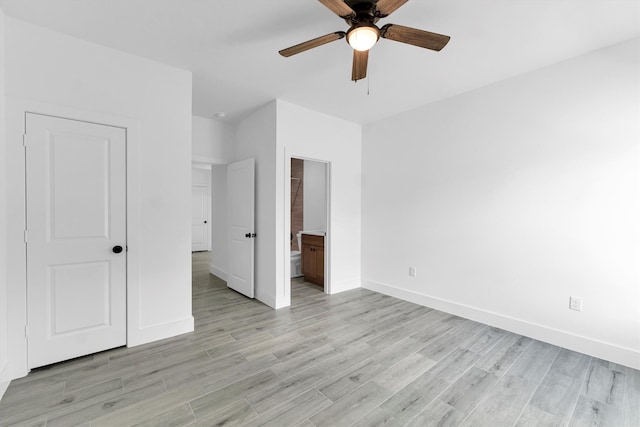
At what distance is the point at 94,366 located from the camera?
7.48 feet

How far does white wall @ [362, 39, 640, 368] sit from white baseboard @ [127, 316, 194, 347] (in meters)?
2.78

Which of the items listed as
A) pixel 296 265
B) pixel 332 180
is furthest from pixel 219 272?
pixel 332 180

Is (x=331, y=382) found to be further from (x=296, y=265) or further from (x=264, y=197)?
(x=296, y=265)

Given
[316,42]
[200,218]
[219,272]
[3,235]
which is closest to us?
[316,42]

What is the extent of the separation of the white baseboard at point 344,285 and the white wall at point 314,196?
1.32 meters

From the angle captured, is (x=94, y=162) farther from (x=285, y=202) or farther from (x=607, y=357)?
(x=607, y=357)

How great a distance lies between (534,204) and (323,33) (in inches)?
103

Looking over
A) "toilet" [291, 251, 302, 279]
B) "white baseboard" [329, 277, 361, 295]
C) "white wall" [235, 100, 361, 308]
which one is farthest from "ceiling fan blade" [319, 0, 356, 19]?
"toilet" [291, 251, 302, 279]

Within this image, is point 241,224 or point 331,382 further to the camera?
point 241,224

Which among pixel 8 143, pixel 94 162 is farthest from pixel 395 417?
pixel 8 143

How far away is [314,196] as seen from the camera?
228 inches

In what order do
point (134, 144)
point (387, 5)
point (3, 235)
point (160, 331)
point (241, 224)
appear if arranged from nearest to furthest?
point (387, 5), point (3, 235), point (134, 144), point (160, 331), point (241, 224)

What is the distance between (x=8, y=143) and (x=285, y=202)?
249cm

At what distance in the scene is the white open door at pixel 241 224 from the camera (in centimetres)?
392
